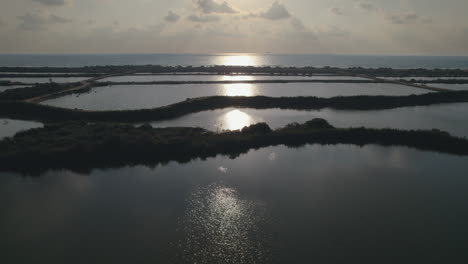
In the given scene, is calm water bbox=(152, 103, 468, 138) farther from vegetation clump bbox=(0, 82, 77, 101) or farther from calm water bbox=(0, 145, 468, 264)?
vegetation clump bbox=(0, 82, 77, 101)

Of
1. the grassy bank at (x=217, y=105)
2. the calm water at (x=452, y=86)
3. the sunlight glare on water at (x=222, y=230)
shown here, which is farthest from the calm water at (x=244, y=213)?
the calm water at (x=452, y=86)

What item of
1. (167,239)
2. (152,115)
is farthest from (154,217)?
(152,115)

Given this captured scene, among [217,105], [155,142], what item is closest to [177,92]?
[217,105]

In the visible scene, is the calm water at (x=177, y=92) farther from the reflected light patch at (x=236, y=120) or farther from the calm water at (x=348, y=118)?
the reflected light patch at (x=236, y=120)

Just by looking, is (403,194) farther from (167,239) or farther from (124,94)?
(124,94)

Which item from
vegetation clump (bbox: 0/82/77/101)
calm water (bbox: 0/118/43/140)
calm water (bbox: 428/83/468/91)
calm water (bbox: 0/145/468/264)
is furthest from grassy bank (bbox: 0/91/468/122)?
calm water (bbox: 0/145/468/264)
